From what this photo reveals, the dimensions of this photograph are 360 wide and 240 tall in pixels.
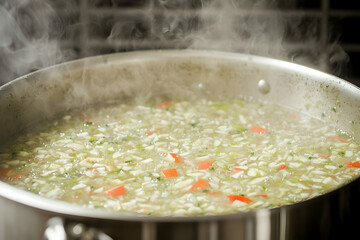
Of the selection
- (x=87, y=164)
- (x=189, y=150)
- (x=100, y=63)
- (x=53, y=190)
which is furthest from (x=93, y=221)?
(x=100, y=63)

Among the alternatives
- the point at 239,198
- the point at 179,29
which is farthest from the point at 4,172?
the point at 179,29

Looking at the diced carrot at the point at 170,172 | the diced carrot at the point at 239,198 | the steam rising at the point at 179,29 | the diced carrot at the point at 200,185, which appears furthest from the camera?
the steam rising at the point at 179,29

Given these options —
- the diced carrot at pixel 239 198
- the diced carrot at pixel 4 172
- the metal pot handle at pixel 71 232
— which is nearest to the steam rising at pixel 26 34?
the diced carrot at pixel 4 172

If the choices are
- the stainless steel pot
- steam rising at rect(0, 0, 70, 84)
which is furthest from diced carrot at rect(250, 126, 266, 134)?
steam rising at rect(0, 0, 70, 84)

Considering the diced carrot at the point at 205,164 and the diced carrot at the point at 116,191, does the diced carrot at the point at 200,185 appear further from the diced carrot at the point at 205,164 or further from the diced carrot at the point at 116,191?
the diced carrot at the point at 116,191

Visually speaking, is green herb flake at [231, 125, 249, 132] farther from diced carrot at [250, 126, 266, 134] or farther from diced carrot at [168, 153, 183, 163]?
diced carrot at [168, 153, 183, 163]

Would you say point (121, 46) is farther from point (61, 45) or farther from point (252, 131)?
point (252, 131)
